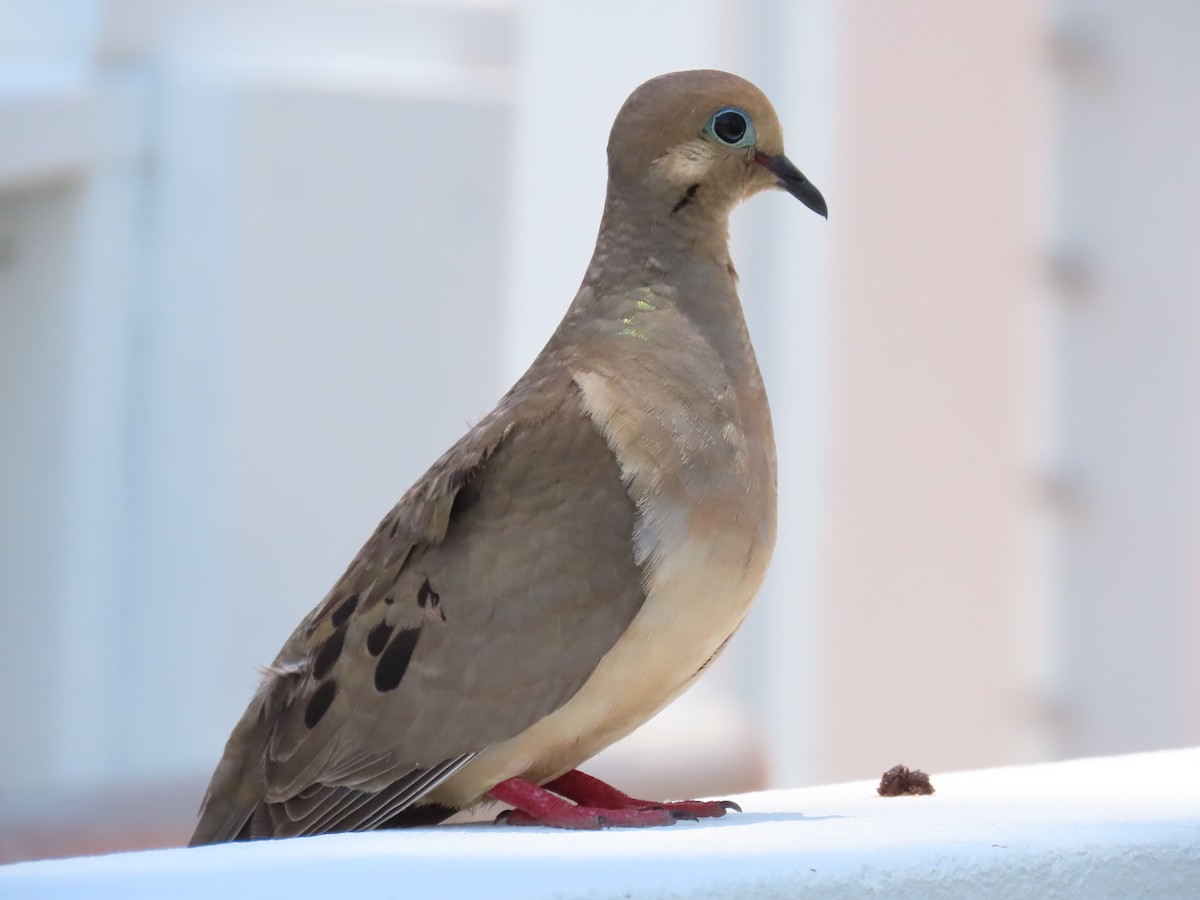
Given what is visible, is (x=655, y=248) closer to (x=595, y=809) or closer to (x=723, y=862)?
(x=595, y=809)

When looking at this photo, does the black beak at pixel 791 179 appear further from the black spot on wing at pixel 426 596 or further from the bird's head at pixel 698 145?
the black spot on wing at pixel 426 596

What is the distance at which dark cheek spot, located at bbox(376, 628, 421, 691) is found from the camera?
216cm

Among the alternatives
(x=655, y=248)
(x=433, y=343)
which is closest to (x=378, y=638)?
(x=655, y=248)

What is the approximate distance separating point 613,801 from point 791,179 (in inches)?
33.0

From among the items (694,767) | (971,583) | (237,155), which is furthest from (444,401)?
(971,583)

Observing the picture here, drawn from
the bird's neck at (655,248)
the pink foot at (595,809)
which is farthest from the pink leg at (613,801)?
the bird's neck at (655,248)

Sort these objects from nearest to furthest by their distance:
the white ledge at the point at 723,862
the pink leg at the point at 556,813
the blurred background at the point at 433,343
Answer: the white ledge at the point at 723,862
the pink leg at the point at 556,813
the blurred background at the point at 433,343

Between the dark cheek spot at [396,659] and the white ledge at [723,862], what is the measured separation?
0.70ft

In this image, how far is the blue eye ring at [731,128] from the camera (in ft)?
7.66

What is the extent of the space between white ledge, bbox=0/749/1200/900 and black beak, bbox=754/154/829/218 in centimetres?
83

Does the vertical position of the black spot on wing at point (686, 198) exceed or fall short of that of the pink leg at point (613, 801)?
it exceeds it

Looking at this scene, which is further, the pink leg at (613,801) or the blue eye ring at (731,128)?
the blue eye ring at (731,128)

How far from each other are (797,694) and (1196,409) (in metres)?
2.23

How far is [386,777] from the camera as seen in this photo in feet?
6.98
